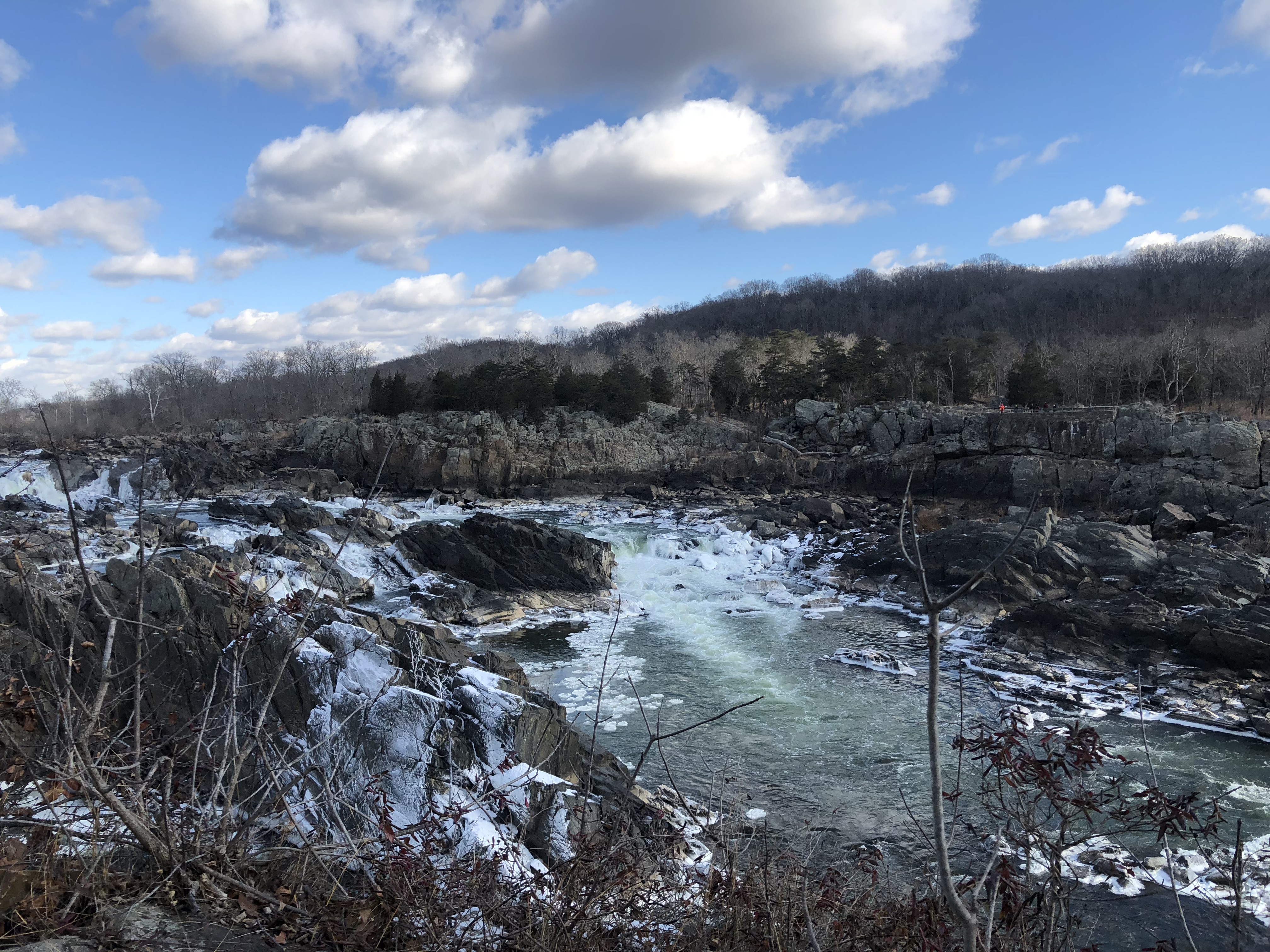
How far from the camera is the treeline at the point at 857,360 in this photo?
135 feet

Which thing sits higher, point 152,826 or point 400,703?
point 152,826

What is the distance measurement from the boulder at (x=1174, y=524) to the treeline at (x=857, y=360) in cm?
1675

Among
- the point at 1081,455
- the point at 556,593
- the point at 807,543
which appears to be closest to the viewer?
the point at 556,593

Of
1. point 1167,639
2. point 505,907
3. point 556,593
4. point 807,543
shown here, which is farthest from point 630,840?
point 807,543

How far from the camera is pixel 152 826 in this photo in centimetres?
304

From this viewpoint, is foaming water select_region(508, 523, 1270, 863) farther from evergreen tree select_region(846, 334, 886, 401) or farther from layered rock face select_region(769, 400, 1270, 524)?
evergreen tree select_region(846, 334, 886, 401)

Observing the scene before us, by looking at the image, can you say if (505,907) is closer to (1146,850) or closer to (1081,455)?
(1146,850)

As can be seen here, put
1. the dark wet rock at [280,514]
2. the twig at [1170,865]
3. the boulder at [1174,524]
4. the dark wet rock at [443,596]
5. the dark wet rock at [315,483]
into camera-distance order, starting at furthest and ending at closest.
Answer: the dark wet rock at [315,483]
the dark wet rock at [280,514]
the boulder at [1174,524]
the dark wet rock at [443,596]
the twig at [1170,865]

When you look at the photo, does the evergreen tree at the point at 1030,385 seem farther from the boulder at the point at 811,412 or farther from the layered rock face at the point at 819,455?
the boulder at the point at 811,412

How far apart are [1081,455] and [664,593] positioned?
20412 millimetres

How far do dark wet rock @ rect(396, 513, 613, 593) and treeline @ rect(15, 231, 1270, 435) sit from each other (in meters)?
10.3

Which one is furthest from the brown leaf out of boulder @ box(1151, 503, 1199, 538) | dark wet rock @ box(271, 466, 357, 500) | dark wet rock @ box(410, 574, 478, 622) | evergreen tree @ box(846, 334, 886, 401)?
evergreen tree @ box(846, 334, 886, 401)

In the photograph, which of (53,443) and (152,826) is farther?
(152,826)

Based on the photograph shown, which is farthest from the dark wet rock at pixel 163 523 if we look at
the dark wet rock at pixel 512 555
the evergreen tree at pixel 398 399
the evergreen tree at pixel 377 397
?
the evergreen tree at pixel 377 397
